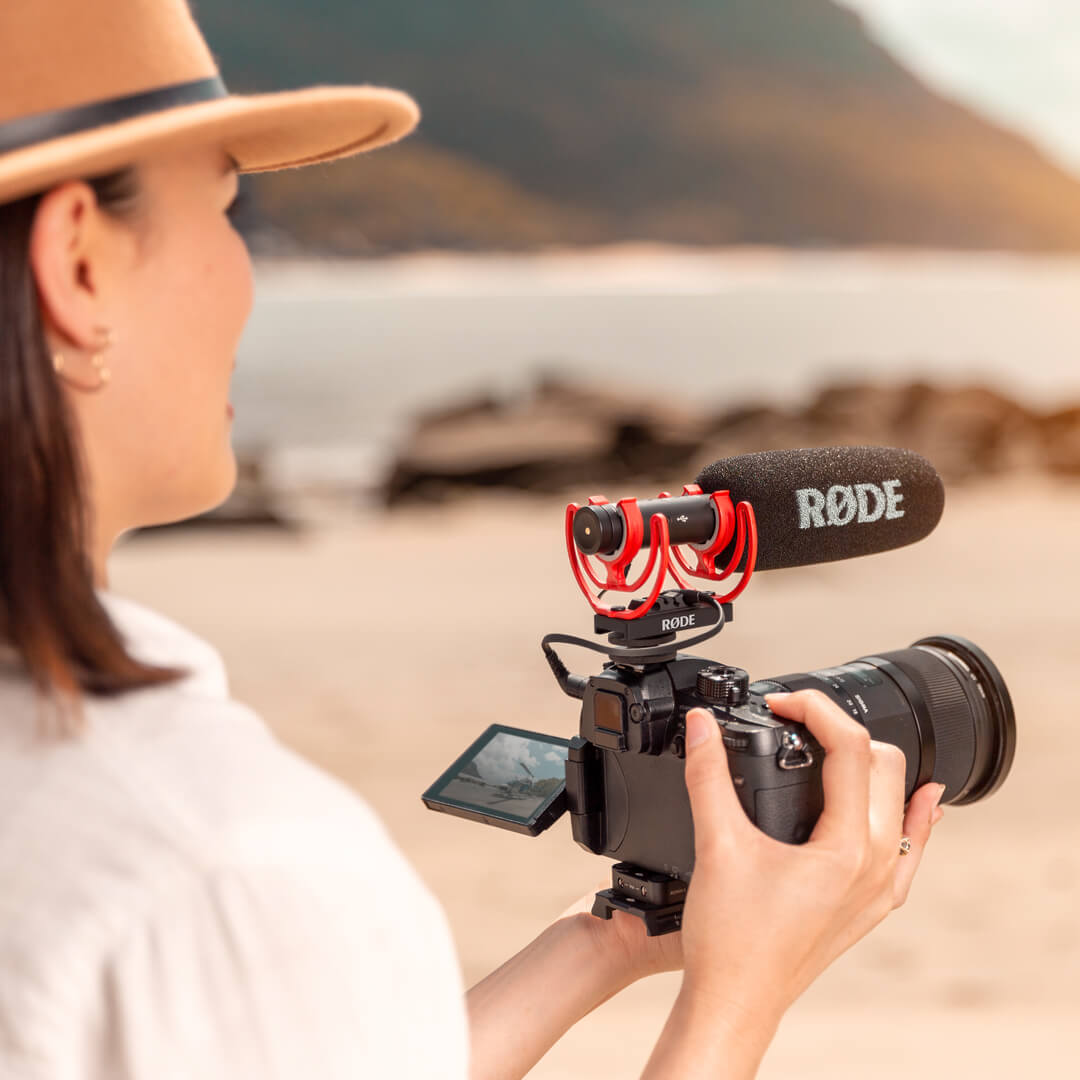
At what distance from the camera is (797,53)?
49.0 m

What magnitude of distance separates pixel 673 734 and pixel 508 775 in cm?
23

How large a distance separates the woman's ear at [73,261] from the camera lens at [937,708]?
0.79 metres

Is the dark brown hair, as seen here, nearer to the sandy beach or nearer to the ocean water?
the sandy beach

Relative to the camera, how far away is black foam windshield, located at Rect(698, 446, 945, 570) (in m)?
1.21

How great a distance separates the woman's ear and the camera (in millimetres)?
524

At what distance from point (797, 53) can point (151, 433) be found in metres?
52.1

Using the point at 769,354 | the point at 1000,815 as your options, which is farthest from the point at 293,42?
the point at 1000,815

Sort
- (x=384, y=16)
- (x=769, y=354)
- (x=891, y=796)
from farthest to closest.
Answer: (x=384, y=16) → (x=769, y=354) → (x=891, y=796)

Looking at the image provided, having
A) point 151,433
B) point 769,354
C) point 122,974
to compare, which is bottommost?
point 769,354

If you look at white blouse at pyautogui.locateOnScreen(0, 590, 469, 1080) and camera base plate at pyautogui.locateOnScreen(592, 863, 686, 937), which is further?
camera base plate at pyautogui.locateOnScreen(592, 863, 686, 937)

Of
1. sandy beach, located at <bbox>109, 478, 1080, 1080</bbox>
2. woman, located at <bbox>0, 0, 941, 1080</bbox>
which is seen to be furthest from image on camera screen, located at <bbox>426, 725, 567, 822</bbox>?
sandy beach, located at <bbox>109, 478, 1080, 1080</bbox>

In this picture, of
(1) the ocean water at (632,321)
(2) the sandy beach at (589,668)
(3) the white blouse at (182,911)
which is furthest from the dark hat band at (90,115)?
(1) the ocean water at (632,321)

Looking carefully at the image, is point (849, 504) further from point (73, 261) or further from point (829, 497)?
point (73, 261)

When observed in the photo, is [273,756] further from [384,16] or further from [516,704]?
[384,16]
